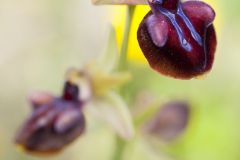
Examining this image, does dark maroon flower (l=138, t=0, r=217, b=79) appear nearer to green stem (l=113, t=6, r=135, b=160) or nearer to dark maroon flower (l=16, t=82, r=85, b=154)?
green stem (l=113, t=6, r=135, b=160)

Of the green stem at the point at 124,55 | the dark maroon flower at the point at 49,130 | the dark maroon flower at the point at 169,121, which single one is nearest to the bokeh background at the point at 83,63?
the dark maroon flower at the point at 169,121

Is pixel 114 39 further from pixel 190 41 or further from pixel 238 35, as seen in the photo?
pixel 238 35

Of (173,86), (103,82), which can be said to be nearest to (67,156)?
(173,86)

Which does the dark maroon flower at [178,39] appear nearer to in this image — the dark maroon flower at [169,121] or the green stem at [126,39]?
the green stem at [126,39]

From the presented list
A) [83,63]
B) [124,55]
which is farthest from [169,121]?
[83,63]

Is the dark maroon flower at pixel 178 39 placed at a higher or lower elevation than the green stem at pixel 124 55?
higher

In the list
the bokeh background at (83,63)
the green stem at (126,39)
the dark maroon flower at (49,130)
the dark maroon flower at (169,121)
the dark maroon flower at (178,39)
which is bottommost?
the bokeh background at (83,63)
